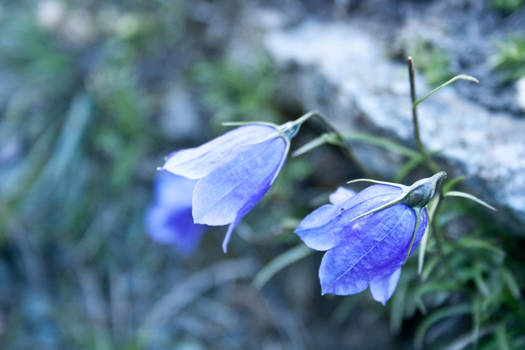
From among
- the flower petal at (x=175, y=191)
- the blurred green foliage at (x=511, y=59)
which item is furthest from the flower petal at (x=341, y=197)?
the flower petal at (x=175, y=191)

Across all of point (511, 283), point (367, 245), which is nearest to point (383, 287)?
point (367, 245)

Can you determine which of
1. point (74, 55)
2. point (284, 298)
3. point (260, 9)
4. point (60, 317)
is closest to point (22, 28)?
point (74, 55)

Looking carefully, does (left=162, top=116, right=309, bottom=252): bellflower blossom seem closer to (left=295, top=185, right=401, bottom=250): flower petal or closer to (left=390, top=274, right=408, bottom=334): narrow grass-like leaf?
(left=295, top=185, right=401, bottom=250): flower petal

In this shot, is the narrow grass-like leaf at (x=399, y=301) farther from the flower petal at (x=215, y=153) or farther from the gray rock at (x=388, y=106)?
the flower petal at (x=215, y=153)

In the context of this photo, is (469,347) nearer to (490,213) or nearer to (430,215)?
(490,213)

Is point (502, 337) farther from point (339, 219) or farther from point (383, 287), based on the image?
point (339, 219)

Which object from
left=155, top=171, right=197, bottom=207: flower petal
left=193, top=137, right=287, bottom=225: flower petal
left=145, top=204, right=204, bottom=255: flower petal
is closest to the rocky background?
left=145, top=204, right=204, bottom=255: flower petal
